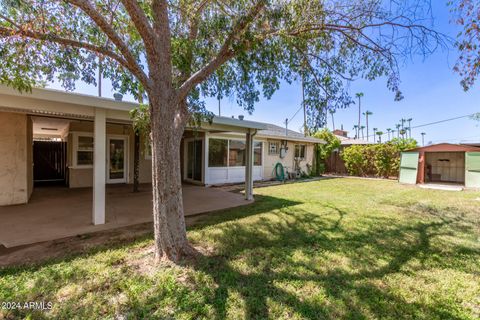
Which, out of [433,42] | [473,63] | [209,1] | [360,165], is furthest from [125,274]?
[360,165]

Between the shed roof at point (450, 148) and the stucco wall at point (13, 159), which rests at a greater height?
the shed roof at point (450, 148)

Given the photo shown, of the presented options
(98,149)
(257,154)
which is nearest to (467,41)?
(98,149)

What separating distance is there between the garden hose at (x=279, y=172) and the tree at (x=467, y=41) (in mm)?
9379

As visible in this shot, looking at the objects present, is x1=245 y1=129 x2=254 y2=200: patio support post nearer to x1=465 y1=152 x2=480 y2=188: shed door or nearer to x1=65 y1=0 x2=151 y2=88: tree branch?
x1=65 y1=0 x2=151 y2=88: tree branch

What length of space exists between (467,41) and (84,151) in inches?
A: 468

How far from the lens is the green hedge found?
14.3 metres

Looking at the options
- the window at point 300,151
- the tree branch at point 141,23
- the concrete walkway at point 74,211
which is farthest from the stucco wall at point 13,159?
the window at point 300,151

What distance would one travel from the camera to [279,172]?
45.2 ft

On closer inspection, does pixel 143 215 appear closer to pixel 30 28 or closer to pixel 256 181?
pixel 30 28

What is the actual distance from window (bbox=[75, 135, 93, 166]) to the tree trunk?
26.4 ft

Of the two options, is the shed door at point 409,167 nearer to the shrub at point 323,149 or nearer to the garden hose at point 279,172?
the shrub at point 323,149

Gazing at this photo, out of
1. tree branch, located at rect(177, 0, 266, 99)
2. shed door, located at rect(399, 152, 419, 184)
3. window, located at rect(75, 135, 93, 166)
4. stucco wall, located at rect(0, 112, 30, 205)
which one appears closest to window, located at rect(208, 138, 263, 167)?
window, located at rect(75, 135, 93, 166)

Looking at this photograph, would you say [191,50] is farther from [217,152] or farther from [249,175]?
[217,152]

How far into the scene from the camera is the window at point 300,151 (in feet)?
51.0
